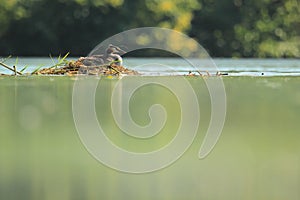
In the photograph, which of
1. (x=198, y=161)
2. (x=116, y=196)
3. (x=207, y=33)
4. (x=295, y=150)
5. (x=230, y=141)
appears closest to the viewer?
(x=116, y=196)

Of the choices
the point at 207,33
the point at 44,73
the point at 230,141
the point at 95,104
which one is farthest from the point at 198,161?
the point at 207,33

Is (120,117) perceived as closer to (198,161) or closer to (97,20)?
(198,161)

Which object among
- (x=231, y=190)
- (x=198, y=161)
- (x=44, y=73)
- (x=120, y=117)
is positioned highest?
(x=44, y=73)

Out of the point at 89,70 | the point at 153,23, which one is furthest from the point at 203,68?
the point at 153,23

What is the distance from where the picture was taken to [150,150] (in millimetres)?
7043

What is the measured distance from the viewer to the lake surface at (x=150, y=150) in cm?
543

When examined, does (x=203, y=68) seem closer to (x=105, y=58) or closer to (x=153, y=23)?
(x=105, y=58)

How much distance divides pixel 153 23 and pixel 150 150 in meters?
35.8

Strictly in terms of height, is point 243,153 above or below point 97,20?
below

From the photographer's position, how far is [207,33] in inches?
1764

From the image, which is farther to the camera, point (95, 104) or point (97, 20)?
point (97, 20)

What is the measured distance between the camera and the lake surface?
543 centimetres

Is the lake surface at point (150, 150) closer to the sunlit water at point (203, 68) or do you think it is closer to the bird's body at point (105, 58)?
the bird's body at point (105, 58)

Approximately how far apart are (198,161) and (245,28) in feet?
128
